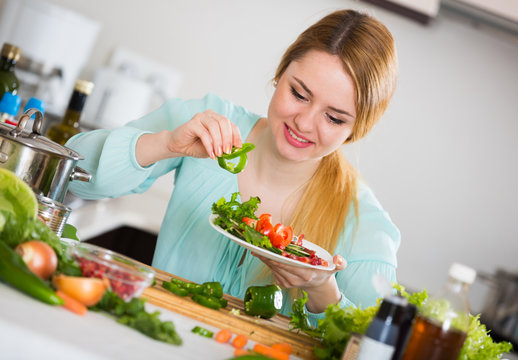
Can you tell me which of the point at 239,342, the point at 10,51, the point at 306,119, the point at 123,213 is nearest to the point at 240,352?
the point at 239,342

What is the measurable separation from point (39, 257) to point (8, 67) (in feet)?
4.16

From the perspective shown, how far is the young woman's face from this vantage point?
1.57 m

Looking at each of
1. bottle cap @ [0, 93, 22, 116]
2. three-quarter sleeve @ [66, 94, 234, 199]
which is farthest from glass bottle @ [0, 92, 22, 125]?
three-quarter sleeve @ [66, 94, 234, 199]

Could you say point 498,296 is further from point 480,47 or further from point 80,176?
point 80,176

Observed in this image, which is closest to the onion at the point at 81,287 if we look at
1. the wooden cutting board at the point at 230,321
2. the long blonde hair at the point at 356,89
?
the wooden cutting board at the point at 230,321

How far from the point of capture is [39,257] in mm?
937

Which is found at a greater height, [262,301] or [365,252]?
[365,252]

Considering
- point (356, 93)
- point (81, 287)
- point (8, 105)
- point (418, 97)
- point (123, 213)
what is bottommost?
point (123, 213)

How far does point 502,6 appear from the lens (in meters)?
3.17

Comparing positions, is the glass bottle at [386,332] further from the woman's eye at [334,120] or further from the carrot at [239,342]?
the woman's eye at [334,120]

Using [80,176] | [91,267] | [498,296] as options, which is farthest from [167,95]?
[91,267]

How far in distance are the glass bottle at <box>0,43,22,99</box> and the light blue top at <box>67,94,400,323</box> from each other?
1.37ft

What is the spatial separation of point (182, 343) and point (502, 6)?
284cm

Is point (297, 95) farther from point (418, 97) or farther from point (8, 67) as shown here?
point (418, 97)
